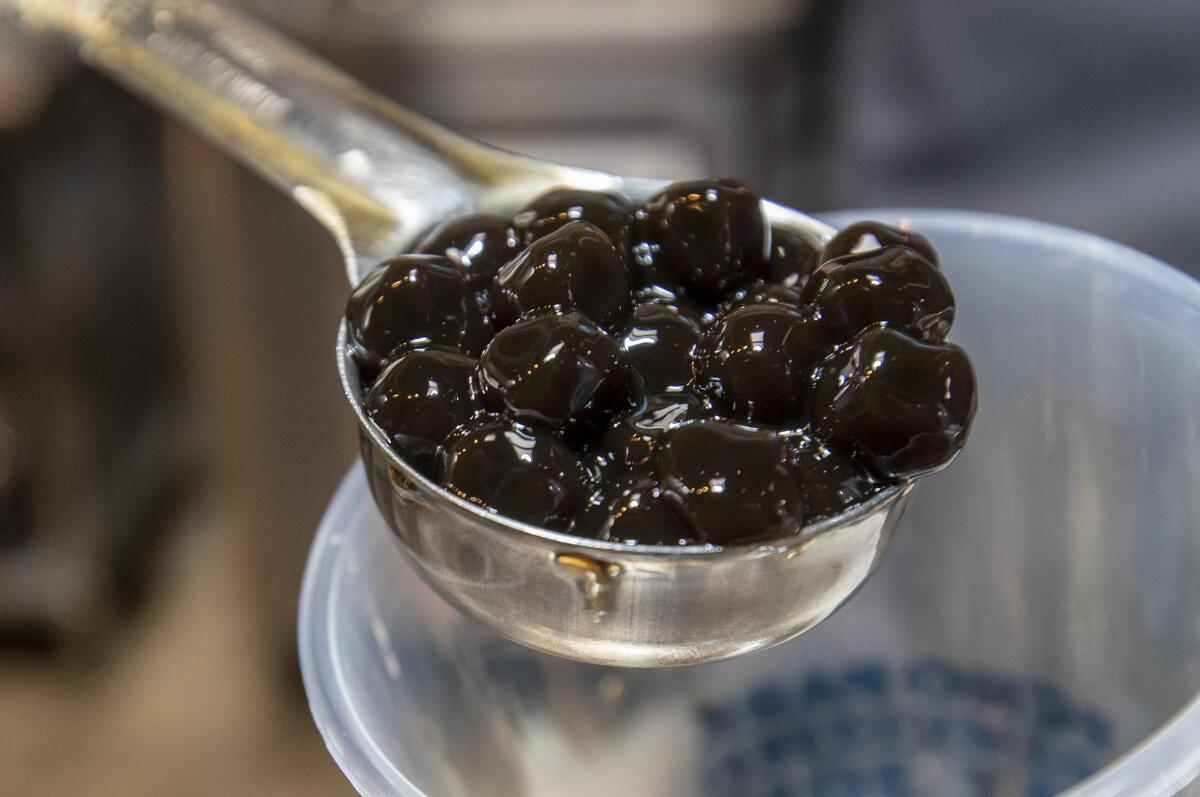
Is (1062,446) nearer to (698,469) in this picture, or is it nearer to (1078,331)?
(1078,331)

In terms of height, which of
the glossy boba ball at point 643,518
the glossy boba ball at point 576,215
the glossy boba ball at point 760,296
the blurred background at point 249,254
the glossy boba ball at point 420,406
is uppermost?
the glossy boba ball at point 576,215

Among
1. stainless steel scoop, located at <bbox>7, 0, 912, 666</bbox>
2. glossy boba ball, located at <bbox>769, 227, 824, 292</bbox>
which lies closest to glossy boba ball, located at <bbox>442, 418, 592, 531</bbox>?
stainless steel scoop, located at <bbox>7, 0, 912, 666</bbox>

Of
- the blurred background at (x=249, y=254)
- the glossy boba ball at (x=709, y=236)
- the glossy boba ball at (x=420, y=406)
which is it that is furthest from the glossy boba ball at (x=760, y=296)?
the blurred background at (x=249, y=254)

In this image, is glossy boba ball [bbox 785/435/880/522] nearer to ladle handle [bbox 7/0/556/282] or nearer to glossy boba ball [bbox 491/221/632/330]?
glossy boba ball [bbox 491/221/632/330]

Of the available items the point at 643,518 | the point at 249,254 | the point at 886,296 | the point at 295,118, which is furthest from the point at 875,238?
the point at 249,254

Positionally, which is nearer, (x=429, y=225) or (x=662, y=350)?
(x=662, y=350)

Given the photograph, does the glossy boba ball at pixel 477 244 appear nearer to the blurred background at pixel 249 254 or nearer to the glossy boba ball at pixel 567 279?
the glossy boba ball at pixel 567 279

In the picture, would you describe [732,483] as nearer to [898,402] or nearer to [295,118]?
[898,402]

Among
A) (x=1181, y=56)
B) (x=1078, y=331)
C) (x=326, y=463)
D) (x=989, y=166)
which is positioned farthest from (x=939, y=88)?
(x=326, y=463)
